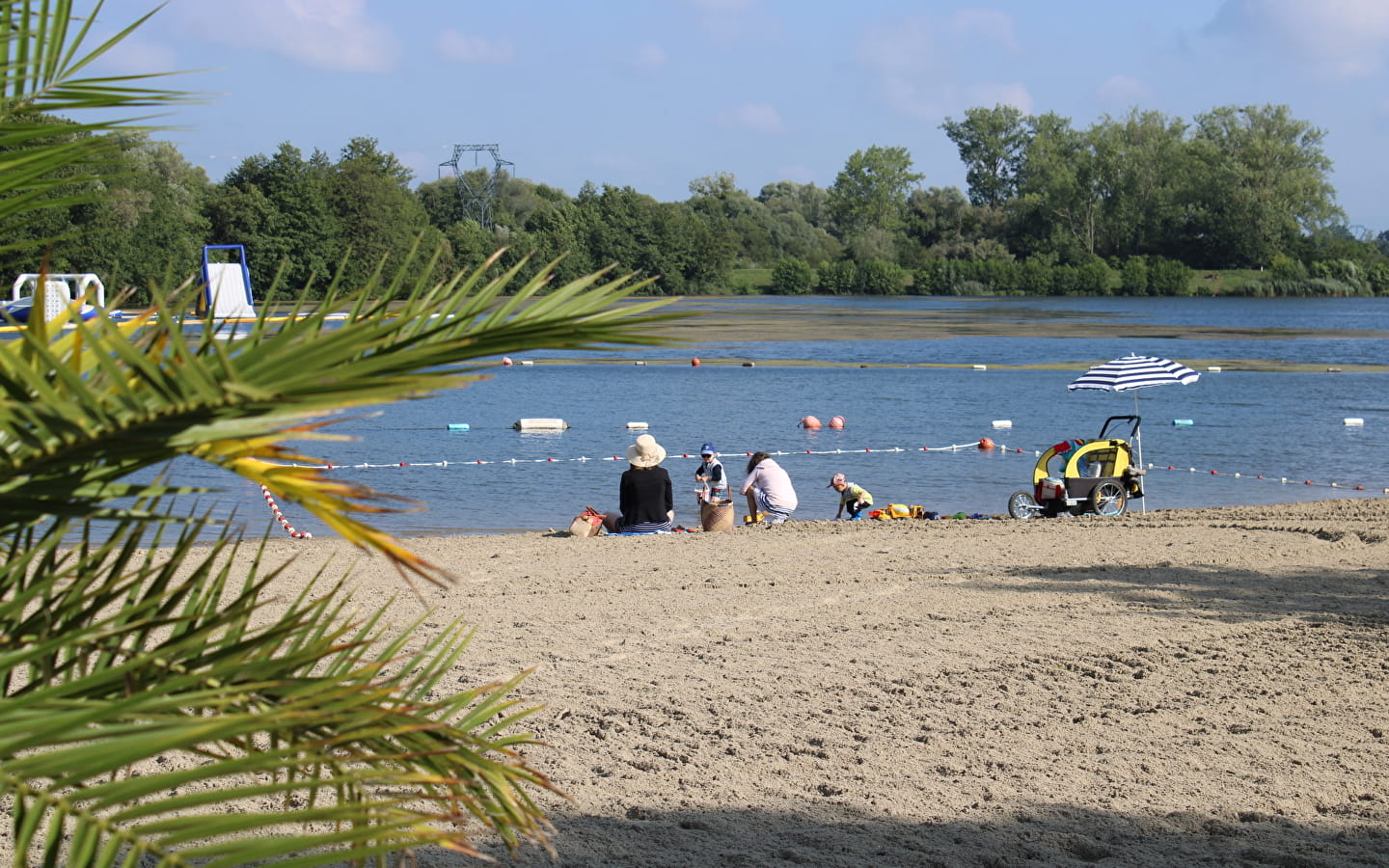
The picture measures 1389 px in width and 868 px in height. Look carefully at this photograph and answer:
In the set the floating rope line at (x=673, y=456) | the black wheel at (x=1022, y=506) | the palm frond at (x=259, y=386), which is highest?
the palm frond at (x=259, y=386)

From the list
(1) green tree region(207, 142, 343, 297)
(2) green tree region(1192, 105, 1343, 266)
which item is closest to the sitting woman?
(1) green tree region(207, 142, 343, 297)

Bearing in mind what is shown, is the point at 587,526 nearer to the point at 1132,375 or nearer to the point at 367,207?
the point at 1132,375

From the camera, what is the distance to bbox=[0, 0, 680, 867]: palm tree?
1397 millimetres

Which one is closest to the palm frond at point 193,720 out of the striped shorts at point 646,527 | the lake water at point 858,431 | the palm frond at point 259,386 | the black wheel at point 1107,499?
the palm frond at point 259,386

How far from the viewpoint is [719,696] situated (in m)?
5.64

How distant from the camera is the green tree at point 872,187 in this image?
130 meters

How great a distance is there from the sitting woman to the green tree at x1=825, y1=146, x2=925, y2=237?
119 m

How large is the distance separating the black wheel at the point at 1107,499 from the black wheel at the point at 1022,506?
0.58m

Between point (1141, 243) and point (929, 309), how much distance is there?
2792 centimetres

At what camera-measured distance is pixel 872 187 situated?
432ft

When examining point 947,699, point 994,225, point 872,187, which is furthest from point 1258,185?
point 947,699

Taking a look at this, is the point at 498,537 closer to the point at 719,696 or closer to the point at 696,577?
the point at 696,577

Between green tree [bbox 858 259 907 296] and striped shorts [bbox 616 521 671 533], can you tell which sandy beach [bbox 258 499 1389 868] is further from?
green tree [bbox 858 259 907 296]

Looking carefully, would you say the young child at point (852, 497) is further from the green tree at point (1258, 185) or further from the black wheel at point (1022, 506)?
the green tree at point (1258, 185)
